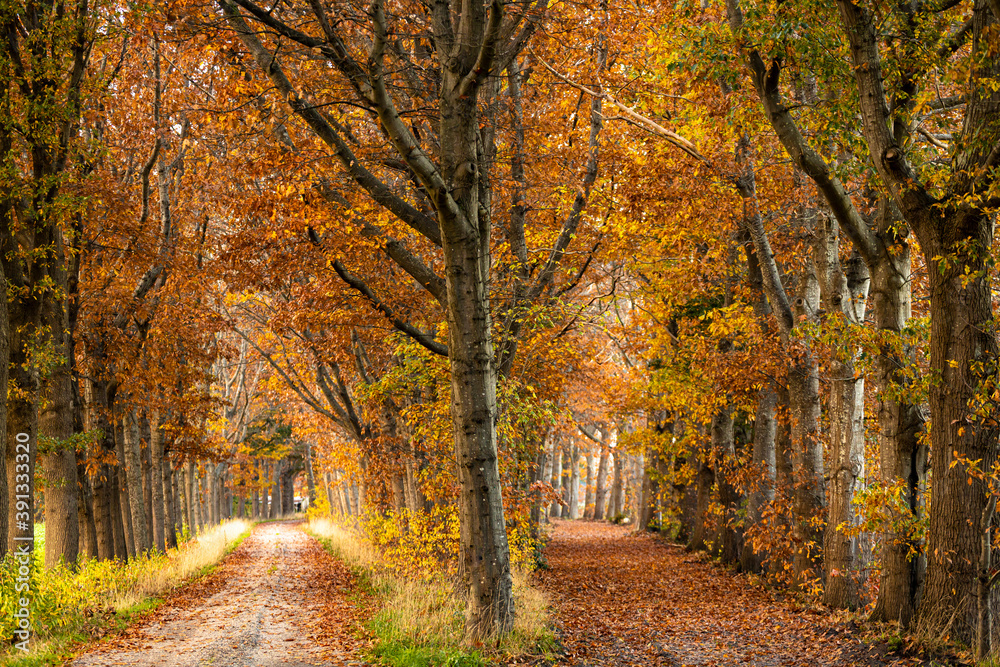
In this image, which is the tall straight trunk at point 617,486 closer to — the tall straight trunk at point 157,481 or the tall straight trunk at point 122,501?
the tall straight trunk at point 157,481

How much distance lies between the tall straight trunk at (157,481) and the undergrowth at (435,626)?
754 cm

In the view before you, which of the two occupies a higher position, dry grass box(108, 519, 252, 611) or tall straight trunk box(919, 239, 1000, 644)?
tall straight trunk box(919, 239, 1000, 644)

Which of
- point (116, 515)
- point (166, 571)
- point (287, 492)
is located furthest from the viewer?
point (287, 492)

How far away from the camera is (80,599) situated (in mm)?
10125

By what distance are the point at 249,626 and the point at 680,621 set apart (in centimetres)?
632

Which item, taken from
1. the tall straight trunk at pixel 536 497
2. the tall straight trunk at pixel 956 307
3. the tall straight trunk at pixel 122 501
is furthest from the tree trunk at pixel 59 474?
the tall straight trunk at pixel 956 307

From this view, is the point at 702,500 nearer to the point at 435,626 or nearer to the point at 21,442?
the point at 435,626

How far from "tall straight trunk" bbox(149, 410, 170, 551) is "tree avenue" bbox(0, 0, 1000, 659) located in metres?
0.09

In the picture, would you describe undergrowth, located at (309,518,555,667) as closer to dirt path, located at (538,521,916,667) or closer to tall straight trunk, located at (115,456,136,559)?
dirt path, located at (538,521,916,667)

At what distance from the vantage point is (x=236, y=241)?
→ 428 inches

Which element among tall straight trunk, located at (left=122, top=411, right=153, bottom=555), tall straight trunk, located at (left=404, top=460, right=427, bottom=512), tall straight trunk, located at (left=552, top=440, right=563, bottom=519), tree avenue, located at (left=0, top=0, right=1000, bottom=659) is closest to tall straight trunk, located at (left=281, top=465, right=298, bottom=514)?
tall straight trunk, located at (left=552, top=440, right=563, bottom=519)

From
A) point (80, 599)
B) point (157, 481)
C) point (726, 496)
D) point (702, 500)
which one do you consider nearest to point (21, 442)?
point (80, 599)

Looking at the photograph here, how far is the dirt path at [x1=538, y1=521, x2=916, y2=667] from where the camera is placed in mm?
8883

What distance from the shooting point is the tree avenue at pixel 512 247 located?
26.1 ft
